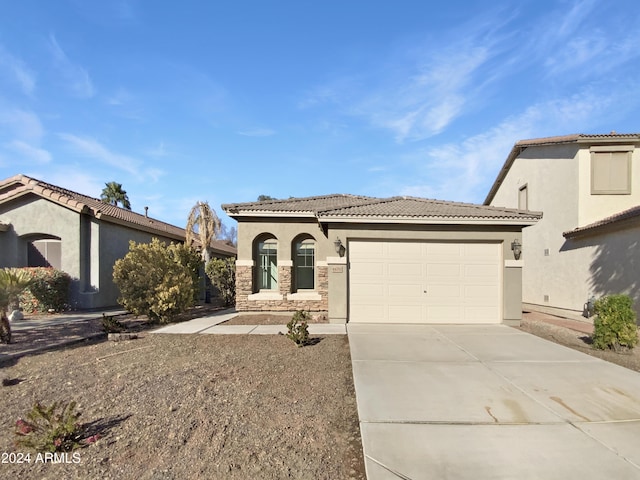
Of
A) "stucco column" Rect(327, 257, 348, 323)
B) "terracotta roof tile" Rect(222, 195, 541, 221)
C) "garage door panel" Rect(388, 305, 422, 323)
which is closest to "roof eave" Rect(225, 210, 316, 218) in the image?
"terracotta roof tile" Rect(222, 195, 541, 221)

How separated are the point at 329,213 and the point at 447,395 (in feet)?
20.8

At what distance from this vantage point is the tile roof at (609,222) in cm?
1081

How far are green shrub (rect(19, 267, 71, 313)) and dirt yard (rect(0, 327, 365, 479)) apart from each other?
6.81 metres

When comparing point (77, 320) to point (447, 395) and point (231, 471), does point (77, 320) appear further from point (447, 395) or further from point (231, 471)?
point (447, 395)

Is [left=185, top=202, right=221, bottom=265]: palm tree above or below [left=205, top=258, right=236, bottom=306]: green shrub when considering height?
above

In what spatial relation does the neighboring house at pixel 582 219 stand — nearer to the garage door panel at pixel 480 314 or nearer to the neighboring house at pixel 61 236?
the garage door panel at pixel 480 314

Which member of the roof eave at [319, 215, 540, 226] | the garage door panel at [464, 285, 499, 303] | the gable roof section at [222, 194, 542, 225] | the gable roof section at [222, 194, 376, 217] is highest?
the gable roof section at [222, 194, 376, 217]

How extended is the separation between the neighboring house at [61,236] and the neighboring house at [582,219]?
1796 centimetres

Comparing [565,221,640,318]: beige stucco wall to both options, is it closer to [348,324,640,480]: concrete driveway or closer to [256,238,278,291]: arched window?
[348,324,640,480]: concrete driveway

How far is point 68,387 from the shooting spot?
5.35 meters

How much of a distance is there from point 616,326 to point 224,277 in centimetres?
1300

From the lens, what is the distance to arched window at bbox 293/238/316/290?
12992mm

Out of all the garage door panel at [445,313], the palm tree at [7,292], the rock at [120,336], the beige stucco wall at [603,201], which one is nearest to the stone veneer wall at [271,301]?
the garage door panel at [445,313]

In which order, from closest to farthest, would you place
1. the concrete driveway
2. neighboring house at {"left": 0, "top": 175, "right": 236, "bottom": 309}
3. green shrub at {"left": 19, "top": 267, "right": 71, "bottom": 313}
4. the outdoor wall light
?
the concrete driveway < the outdoor wall light < green shrub at {"left": 19, "top": 267, "right": 71, "bottom": 313} < neighboring house at {"left": 0, "top": 175, "right": 236, "bottom": 309}
